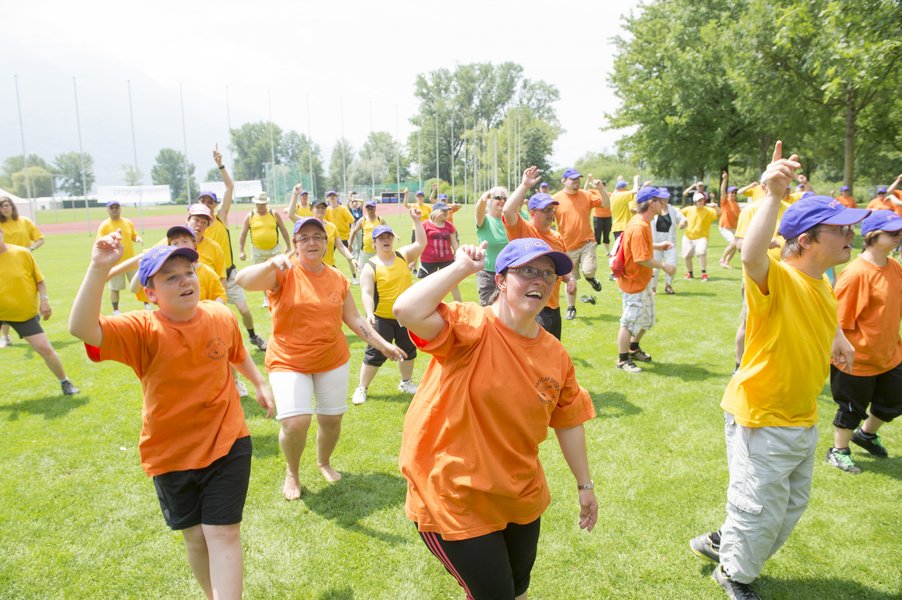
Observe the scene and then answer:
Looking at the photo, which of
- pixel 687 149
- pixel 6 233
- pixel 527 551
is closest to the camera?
pixel 527 551

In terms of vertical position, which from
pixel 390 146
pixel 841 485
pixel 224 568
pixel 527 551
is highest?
pixel 390 146

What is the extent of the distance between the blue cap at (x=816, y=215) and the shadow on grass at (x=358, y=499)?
3.48 m

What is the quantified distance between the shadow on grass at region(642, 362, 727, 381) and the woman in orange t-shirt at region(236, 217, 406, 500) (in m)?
4.85

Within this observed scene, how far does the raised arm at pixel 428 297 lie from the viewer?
2.23 m

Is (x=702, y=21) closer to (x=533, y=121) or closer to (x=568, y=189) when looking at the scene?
(x=568, y=189)

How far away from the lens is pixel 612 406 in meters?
6.70

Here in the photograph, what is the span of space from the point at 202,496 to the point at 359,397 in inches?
156

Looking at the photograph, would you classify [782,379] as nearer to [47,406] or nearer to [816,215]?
[816,215]

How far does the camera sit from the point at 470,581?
8.06 ft

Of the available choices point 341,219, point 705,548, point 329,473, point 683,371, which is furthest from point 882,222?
point 341,219

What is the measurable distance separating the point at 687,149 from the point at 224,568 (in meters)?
38.2

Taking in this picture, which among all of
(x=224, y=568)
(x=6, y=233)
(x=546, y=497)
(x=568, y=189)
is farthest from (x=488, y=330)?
(x=6, y=233)

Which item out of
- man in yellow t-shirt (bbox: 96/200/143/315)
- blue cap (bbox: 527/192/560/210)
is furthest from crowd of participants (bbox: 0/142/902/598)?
man in yellow t-shirt (bbox: 96/200/143/315)

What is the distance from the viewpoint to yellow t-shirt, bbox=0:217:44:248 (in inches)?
354
